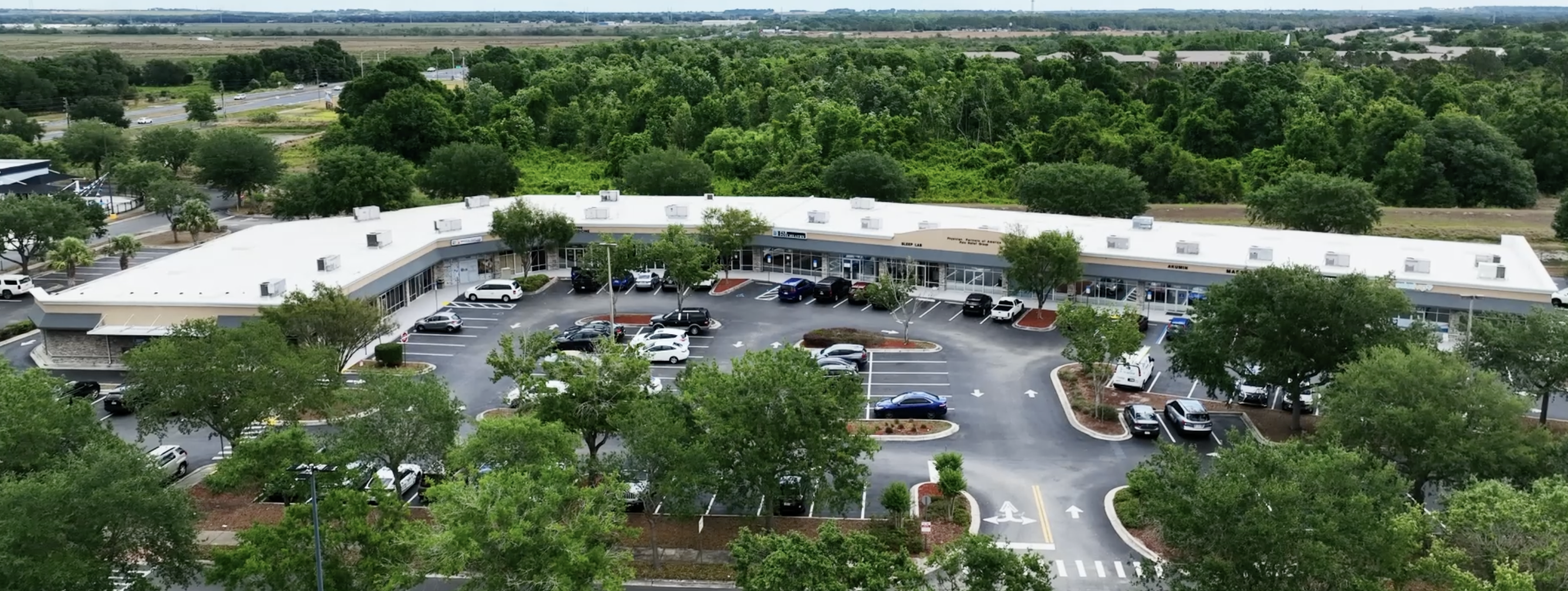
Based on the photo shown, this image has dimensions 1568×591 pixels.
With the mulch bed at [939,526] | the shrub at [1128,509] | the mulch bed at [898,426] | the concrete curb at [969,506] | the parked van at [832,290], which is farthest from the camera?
the parked van at [832,290]

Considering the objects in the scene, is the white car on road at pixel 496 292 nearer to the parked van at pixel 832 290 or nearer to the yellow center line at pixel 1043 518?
the parked van at pixel 832 290

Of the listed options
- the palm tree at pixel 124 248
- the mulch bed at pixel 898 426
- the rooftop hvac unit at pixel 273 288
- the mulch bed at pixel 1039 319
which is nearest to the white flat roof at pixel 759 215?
the rooftop hvac unit at pixel 273 288

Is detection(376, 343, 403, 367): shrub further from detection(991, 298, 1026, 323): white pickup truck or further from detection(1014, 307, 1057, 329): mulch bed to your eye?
detection(1014, 307, 1057, 329): mulch bed

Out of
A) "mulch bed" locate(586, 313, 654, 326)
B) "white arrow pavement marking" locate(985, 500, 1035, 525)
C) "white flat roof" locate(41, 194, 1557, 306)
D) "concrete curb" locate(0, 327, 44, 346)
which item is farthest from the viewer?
"mulch bed" locate(586, 313, 654, 326)

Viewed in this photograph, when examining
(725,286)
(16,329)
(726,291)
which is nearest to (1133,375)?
(726,291)

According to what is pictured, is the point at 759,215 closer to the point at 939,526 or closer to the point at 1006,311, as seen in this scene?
the point at 1006,311

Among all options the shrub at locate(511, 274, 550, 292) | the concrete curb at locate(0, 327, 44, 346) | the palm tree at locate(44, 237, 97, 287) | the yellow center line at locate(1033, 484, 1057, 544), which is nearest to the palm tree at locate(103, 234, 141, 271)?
the palm tree at locate(44, 237, 97, 287)
